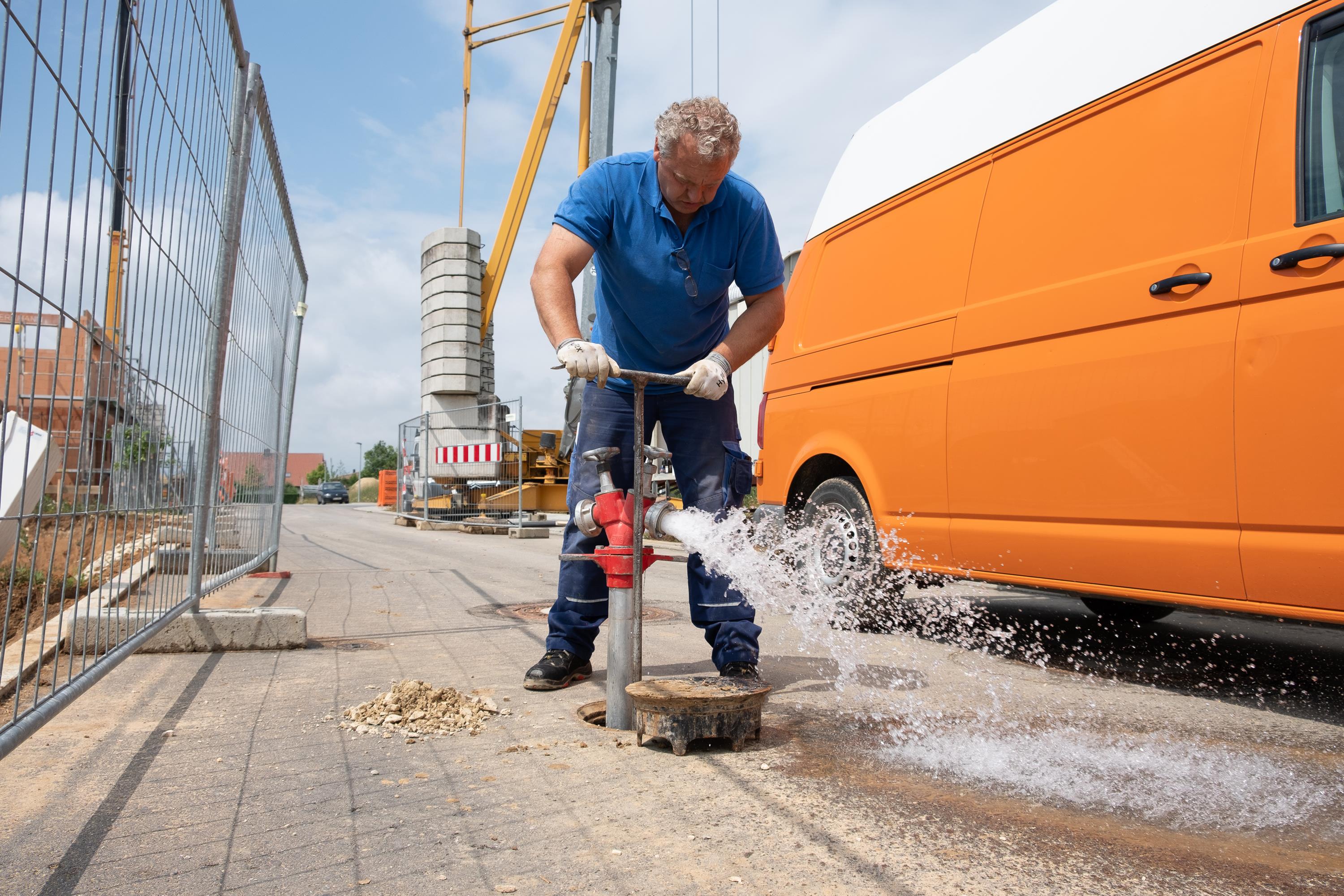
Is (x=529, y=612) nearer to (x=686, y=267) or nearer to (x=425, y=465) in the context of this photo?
(x=686, y=267)

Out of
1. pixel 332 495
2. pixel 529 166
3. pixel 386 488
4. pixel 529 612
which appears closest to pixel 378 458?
pixel 332 495

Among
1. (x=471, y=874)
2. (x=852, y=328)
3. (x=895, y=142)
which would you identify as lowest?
(x=471, y=874)

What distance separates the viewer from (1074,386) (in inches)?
127

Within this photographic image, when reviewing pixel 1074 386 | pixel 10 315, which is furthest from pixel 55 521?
pixel 1074 386

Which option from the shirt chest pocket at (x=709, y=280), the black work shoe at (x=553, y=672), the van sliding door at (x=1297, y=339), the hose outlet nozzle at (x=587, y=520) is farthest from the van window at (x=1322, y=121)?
the black work shoe at (x=553, y=672)

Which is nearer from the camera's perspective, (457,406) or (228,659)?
(228,659)

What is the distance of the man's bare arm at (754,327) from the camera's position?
3018mm

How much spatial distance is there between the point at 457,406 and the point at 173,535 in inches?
595

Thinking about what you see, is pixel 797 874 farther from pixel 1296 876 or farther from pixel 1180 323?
pixel 1180 323

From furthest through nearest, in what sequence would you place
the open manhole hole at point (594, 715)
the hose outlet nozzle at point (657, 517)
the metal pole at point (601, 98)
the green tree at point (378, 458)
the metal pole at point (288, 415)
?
the green tree at point (378, 458), the metal pole at point (601, 98), the metal pole at point (288, 415), the hose outlet nozzle at point (657, 517), the open manhole hole at point (594, 715)

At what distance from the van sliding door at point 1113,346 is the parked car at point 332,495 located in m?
55.9

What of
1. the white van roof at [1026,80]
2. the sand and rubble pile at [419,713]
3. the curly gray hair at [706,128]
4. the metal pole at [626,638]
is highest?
the white van roof at [1026,80]

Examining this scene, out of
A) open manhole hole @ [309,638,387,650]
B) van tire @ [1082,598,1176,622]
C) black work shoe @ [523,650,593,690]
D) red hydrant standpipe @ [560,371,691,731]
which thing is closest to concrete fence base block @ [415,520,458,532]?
open manhole hole @ [309,638,387,650]

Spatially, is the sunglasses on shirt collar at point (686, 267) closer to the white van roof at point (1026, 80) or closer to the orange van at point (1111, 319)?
the orange van at point (1111, 319)
